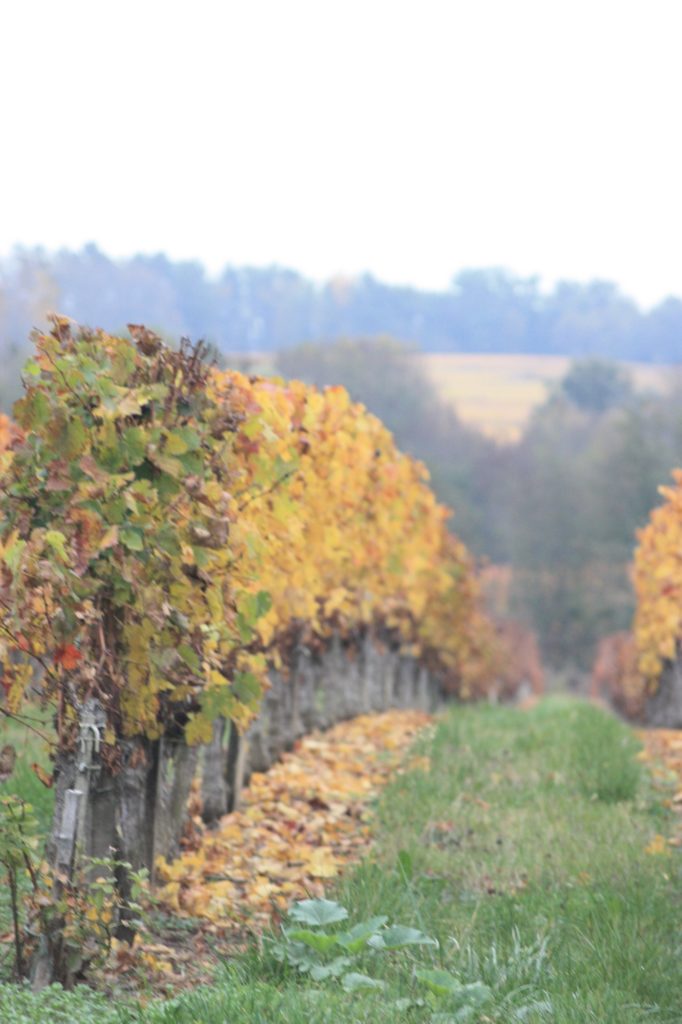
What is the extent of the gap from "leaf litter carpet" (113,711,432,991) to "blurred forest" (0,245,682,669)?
4.25 metres

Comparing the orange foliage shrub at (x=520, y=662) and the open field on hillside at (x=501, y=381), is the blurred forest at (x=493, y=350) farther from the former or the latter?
the open field on hillside at (x=501, y=381)

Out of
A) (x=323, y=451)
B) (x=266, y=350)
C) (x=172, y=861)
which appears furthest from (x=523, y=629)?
(x=266, y=350)

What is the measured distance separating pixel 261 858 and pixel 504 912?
60.5 inches

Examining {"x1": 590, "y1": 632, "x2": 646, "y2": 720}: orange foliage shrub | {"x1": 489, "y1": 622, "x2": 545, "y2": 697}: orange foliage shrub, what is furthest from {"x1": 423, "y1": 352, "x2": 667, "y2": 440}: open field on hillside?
{"x1": 590, "y1": 632, "x2": 646, "y2": 720}: orange foliage shrub

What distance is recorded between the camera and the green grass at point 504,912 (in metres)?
4.13

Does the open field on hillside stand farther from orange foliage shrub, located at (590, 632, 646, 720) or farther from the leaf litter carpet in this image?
the leaf litter carpet

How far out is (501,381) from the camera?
135 m

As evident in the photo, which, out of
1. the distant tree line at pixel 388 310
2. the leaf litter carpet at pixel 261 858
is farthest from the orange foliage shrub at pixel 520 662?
the distant tree line at pixel 388 310

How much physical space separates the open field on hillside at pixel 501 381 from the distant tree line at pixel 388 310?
4.15 metres

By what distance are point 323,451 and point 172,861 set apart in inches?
167

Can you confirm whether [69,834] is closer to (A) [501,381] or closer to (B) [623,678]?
(B) [623,678]

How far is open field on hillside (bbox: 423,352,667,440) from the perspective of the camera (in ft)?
387

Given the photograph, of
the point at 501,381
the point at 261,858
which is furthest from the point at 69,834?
the point at 501,381

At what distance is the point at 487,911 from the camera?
5.53 m
